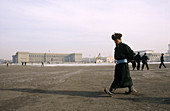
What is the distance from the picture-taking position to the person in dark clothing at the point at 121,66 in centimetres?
452

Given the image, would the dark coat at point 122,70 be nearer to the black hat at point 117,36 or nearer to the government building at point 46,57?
the black hat at point 117,36

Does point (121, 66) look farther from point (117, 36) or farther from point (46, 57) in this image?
point (46, 57)

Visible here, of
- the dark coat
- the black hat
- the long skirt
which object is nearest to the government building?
the black hat

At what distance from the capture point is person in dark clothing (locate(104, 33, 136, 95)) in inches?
178

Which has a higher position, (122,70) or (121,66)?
(121,66)

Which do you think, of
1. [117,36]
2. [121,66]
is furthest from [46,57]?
[121,66]

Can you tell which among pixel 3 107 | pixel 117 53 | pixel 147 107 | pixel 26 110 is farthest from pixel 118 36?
pixel 3 107

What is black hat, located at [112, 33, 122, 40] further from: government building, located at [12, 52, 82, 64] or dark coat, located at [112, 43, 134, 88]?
government building, located at [12, 52, 82, 64]

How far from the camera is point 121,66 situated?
461cm

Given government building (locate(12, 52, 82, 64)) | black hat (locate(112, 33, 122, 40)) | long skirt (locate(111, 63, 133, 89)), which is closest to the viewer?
long skirt (locate(111, 63, 133, 89))

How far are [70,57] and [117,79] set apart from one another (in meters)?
179

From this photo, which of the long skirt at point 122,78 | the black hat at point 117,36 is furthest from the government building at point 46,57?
the long skirt at point 122,78

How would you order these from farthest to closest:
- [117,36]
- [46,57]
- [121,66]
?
[46,57]
[117,36]
[121,66]

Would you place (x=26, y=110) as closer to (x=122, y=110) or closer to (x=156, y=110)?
(x=122, y=110)
